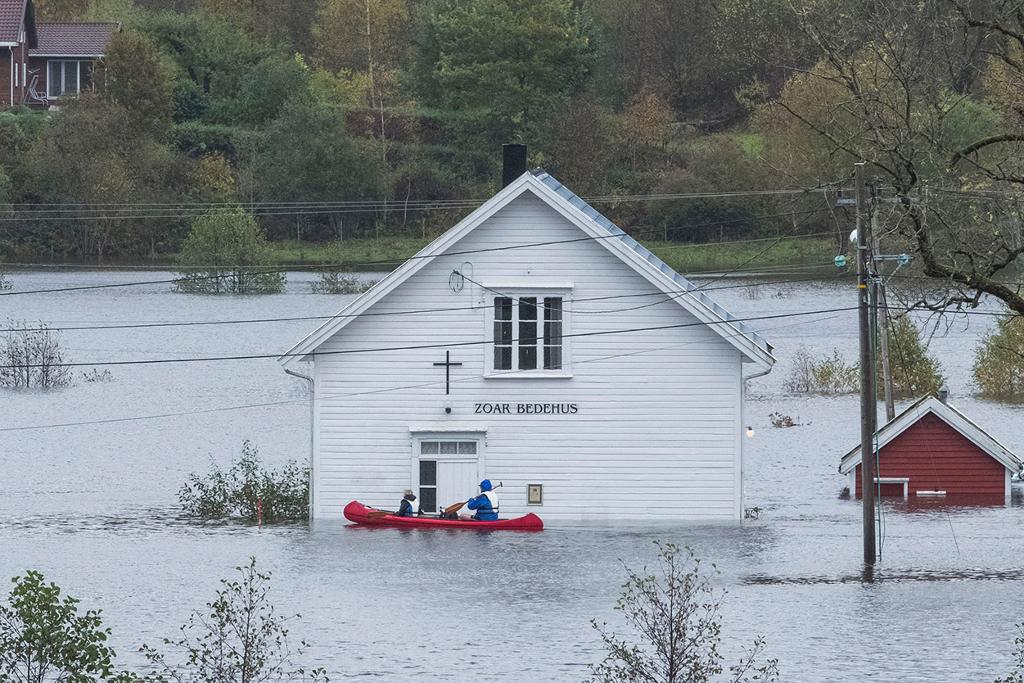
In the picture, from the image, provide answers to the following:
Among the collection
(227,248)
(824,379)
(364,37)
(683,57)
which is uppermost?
(364,37)

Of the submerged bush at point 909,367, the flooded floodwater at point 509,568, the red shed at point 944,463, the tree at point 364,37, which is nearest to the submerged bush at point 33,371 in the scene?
the flooded floodwater at point 509,568

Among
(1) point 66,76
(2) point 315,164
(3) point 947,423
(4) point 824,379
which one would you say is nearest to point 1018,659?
(3) point 947,423

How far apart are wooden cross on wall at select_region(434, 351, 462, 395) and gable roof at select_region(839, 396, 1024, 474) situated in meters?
11.2

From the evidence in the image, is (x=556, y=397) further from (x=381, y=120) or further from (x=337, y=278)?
(x=381, y=120)

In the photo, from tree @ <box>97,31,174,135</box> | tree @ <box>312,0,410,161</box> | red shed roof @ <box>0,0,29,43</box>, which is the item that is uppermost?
tree @ <box>312,0,410,161</box>

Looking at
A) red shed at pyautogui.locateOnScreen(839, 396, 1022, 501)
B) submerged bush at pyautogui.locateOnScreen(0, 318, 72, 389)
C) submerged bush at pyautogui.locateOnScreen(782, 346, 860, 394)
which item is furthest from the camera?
submerged bush at pyautogui.locateOnScreen(0, 318, 72, 389)

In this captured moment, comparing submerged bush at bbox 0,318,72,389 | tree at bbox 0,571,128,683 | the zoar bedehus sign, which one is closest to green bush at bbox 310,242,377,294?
submerged bush at bbox 0,318,72,389

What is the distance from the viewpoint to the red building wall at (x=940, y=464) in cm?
4972

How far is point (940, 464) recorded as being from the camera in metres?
49.9

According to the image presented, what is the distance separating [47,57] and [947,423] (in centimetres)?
9123

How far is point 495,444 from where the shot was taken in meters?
42.7

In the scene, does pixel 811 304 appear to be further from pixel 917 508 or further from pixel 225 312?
pixel 917 508

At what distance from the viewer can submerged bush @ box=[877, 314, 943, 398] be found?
69.0 metres

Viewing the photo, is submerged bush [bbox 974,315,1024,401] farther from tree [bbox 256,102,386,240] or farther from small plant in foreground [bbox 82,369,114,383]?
tree [bbox 256,102,386,240]
